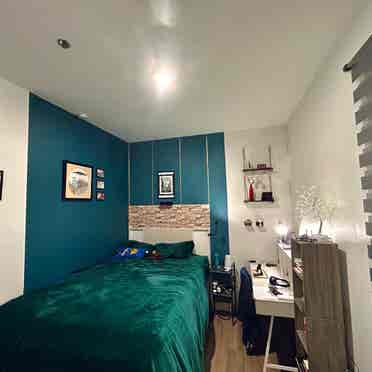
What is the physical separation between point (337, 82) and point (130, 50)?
160 centimetres

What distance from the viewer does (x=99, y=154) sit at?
318 centimetres

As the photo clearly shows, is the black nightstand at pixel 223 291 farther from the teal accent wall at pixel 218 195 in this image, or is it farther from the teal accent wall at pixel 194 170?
the teal accent wall at pixel 194 170

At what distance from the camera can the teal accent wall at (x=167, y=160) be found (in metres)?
3.66

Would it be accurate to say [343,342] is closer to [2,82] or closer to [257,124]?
[257,124]

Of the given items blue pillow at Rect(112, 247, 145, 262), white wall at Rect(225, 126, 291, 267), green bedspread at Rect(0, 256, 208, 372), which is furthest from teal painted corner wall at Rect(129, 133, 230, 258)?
green bedspread at Rect(0, 256, 208, 372)

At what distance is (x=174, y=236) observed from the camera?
3.54 meters

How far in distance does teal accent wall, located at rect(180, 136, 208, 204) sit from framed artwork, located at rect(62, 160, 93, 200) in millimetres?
1525

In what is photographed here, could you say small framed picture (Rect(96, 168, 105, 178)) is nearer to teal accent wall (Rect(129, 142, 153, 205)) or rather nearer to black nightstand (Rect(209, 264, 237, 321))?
teal accent wall (Rect(129, 142, 153, 205))

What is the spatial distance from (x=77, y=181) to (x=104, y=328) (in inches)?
76.4

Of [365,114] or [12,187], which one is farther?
[12,187]

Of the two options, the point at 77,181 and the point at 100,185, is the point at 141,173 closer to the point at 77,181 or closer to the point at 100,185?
the point at 100,185

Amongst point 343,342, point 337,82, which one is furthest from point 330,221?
point 337,82

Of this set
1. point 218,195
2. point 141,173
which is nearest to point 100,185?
point 141,173

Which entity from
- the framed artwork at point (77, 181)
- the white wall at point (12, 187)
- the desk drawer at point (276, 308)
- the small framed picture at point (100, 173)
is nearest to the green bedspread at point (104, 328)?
the white wall at point (12, 187)
